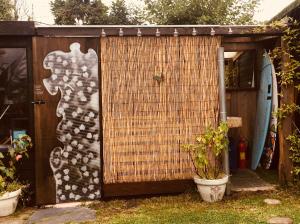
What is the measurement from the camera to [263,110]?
275 inches

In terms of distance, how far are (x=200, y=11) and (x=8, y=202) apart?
57.6 feet

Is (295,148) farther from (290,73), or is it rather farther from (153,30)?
(153,30)

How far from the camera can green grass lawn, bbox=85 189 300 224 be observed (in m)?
4.70

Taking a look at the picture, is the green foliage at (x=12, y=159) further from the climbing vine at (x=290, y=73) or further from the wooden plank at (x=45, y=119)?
the climbing vine at (x=290, y=73)

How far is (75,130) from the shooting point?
560 cm

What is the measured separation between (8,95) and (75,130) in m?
1.23

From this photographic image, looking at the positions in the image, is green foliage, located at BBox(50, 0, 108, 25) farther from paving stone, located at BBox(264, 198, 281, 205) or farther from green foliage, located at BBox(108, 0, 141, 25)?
paving stone, located at BBox(264, 198, 281, 205)

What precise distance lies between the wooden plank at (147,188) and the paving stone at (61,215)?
1.77ft

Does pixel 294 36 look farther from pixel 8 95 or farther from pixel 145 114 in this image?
pixel 8 95

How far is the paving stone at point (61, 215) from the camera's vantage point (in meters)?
4.89

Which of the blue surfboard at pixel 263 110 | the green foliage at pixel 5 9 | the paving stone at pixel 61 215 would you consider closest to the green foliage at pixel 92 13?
the green foliage at pixel 5 9

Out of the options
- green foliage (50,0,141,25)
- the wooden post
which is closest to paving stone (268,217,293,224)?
the wooden post

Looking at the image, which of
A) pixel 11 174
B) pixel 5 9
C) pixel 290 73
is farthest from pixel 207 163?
pixel 5 9

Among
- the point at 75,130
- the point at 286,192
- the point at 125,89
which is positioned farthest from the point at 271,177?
the point at 75,130
